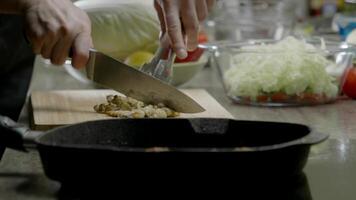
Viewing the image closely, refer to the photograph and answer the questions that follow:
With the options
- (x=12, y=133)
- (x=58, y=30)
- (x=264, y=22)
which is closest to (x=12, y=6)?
(x=58, y=30)

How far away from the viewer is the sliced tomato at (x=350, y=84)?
5.31 feet

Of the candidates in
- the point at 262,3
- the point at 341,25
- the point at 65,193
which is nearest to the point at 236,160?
the point at 65,193

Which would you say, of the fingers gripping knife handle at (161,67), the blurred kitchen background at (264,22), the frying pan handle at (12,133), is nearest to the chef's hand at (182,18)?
the fingers gripping knife handle at (161,67)

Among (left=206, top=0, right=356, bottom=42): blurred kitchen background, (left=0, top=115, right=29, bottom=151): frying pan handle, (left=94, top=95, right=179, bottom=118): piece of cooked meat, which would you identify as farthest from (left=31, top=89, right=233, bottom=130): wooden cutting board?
(left=206, top=0, right=356, bottom=42): blurred kitchen background

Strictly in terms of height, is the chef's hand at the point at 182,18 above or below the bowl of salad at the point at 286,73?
above

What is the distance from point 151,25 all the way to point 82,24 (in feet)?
1.71

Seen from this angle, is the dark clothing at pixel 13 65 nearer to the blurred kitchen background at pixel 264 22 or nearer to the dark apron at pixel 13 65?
the dark apron at pixel 13 65

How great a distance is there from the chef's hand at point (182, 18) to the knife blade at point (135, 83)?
106mm

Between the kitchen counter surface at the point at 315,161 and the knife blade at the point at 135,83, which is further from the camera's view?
the knife blade at the point at 135,83

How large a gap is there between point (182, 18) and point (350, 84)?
1.36ft

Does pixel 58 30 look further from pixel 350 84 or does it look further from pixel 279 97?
pixel 350 84

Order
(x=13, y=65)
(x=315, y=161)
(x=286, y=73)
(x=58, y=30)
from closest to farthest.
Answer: (x=315, y=161) → (x=58, y=30) → (x=286, y=73) → (x=13, y=65)

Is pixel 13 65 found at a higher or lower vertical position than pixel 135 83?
lower

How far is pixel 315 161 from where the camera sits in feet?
3.50
